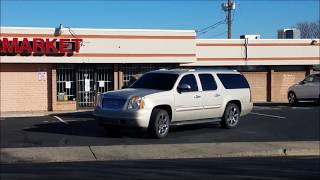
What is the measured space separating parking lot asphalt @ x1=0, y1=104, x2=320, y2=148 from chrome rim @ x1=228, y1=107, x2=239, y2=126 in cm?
25

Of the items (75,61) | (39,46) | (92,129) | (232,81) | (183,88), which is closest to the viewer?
(183,88)

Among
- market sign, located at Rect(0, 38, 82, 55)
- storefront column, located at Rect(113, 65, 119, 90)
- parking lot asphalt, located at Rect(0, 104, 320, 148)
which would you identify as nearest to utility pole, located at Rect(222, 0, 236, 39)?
storefront column, located at Rect(113, 65, 119, 90)

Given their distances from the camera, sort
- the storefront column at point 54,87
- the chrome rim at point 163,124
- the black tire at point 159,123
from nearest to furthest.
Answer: the black tire at point 159,123 < the chrome rim at point 163,124 < the storefront column at point 54,87

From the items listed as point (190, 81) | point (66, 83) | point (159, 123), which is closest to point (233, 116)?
point (190, 81)

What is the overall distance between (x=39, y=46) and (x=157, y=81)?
12346 millimetres

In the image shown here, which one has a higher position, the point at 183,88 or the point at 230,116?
the point at 183,88

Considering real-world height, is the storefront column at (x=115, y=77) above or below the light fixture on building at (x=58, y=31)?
below

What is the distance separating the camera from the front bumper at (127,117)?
1485cm

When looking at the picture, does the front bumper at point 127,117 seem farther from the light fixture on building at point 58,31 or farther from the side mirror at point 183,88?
the light fixture on building at point 58,31

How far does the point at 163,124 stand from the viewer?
50.9 ft

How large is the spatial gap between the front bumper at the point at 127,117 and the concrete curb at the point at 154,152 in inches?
40.5

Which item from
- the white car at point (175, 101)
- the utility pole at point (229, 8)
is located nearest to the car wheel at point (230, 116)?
the white car at point (175, 101)

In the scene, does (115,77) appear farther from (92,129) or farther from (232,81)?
(232,81)

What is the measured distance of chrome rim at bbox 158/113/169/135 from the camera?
15.4m
